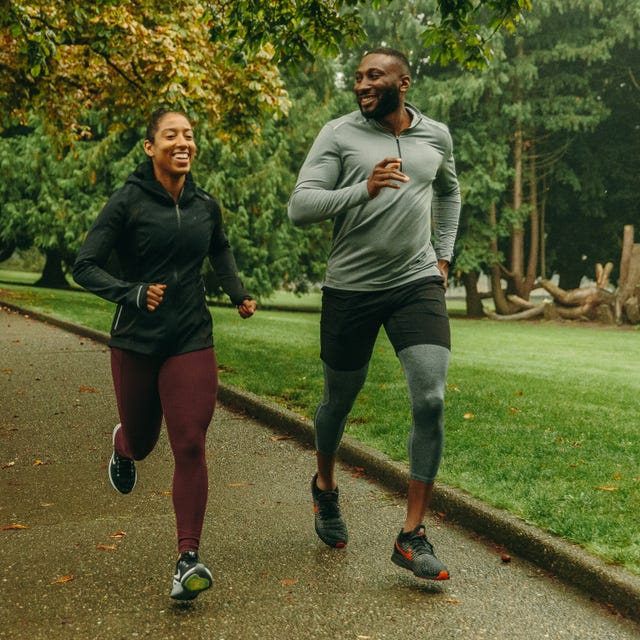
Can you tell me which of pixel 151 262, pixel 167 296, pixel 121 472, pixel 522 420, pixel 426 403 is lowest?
pixel 522 420

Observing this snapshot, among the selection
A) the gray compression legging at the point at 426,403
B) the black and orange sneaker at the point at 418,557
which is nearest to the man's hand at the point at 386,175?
the gray compression legging at the point at 426,403

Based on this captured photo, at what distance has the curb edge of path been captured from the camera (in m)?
3.71

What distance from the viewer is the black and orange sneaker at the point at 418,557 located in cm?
372

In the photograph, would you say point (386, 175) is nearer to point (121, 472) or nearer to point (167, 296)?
point (167, 296)

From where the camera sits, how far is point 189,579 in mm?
3418

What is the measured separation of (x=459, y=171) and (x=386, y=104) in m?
28.1

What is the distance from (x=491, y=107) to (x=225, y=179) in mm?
10172

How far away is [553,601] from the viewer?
375 cm

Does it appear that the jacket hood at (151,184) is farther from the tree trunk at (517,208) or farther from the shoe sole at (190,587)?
the tree trunk at (517,208)

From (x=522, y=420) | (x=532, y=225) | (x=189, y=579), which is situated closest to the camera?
(x=189, y=579)

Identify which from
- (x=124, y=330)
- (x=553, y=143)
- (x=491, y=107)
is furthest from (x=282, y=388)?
(x=553, y=143)

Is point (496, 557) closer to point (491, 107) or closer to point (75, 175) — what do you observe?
point (75, 175)

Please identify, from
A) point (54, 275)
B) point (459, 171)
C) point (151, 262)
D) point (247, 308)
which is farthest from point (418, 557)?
point (54, 275)

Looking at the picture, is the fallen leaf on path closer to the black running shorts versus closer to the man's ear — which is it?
the black running shorts
